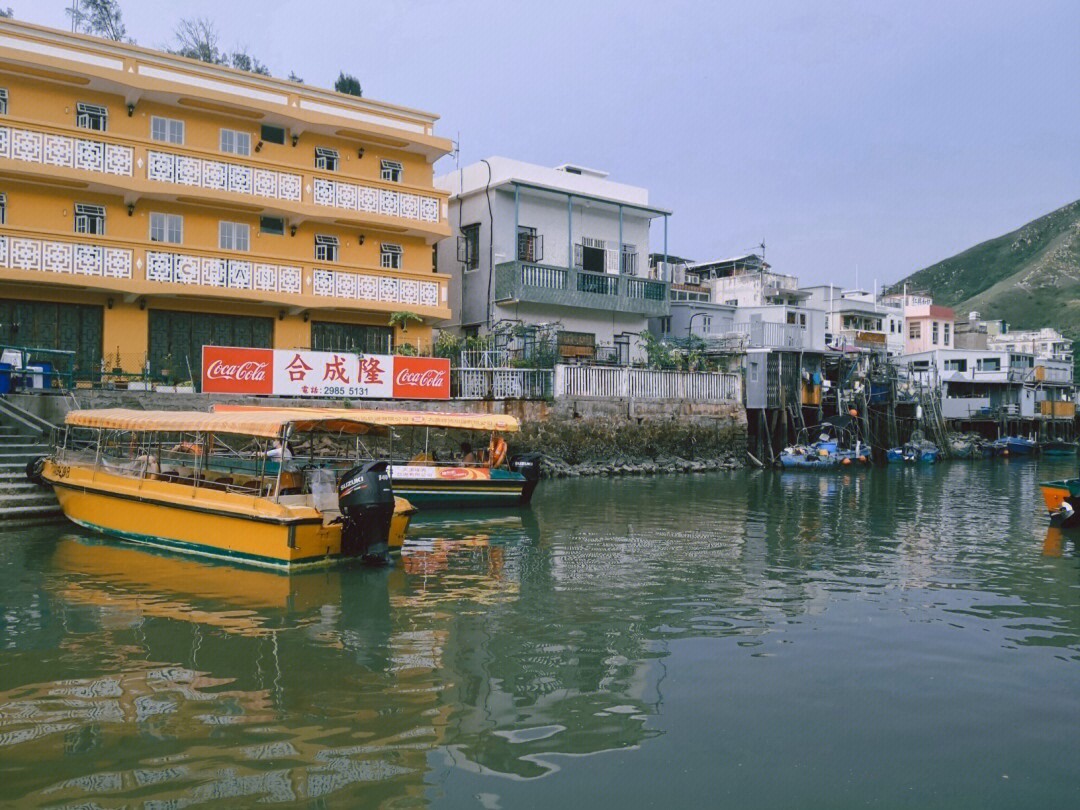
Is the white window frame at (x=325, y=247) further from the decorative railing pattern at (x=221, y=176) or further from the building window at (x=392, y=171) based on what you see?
the building window at (x=392, y=171)

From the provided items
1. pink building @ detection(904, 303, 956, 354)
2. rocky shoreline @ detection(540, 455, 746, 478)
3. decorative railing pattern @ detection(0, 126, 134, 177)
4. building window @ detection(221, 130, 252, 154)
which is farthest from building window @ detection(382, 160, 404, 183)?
pink building @ detection(904, 303, 956, 354)

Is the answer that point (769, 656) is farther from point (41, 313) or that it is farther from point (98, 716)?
point (41, 313)

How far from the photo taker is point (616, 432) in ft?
105

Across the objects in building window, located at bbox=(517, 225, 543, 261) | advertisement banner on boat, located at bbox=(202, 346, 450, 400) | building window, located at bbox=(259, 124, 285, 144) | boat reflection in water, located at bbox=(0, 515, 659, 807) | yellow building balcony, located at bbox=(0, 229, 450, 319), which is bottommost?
boat reflection in water, located at bbox=(0, 515, 659, 807)

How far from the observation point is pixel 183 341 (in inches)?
1093

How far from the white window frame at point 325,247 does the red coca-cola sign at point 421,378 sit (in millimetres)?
5729

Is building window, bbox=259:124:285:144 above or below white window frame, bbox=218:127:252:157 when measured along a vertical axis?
above

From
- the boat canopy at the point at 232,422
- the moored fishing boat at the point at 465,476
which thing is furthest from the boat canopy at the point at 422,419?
the boat canopy at the point at 232,422

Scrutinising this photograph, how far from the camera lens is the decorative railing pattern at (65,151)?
79.5 ft

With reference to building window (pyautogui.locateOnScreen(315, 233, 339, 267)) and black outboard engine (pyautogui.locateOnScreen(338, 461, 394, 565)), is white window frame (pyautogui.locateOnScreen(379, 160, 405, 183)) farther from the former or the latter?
black outboard engine (pyautogui.locateOnScreen(338, 461, 394, 565))

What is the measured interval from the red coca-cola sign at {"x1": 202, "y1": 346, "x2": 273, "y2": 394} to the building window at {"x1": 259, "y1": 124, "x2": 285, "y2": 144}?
8.85 m

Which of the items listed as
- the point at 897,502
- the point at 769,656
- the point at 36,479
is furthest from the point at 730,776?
the point at 897,502

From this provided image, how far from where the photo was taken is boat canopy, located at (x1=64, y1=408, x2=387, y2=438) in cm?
1370

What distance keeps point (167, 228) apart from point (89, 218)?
221 centimetres
